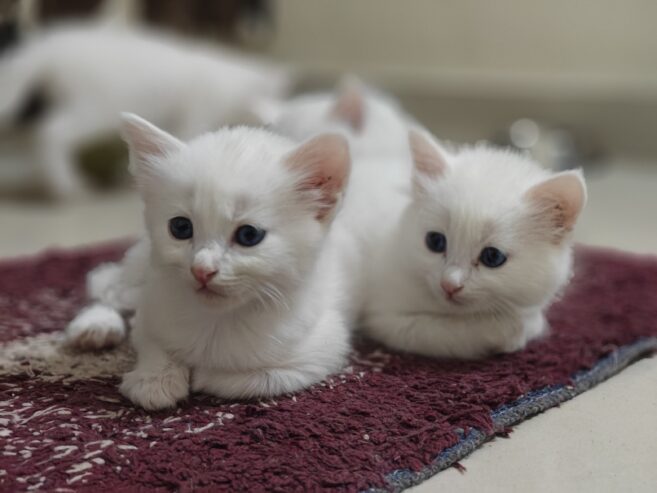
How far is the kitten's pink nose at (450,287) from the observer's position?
129 centimetres

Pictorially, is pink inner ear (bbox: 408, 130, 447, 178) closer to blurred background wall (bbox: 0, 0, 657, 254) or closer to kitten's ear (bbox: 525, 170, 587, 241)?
kitten's ear (bbox: 525, 170, 587, 241)

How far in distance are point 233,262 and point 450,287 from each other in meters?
0.36

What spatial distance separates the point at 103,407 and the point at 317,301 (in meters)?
0.34

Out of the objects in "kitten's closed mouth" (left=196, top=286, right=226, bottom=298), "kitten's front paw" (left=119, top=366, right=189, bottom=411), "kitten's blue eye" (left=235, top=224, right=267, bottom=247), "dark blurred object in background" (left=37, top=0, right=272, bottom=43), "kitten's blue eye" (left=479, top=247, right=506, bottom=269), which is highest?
"dark blurred object in background" (left=37, top=0, right=272, bottom=43)

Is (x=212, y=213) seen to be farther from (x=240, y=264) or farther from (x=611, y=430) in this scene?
(x=611, y=430)

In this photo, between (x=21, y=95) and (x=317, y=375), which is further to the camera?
(x=21, y=95)

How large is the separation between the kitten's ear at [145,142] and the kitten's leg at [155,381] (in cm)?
26

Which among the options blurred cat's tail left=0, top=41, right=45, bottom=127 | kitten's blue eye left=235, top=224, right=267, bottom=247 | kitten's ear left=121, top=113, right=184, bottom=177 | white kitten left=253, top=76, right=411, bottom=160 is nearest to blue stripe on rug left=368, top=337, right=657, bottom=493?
kitten's blue eye left=235, top=224, right=267, bottom=247

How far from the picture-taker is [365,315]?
1.48 meters

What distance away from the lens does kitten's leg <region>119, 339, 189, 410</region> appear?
1196 millimetres

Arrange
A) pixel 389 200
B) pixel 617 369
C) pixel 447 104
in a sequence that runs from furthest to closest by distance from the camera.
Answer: pixel 447 104 → pixel 389 200 → pixel 617 369

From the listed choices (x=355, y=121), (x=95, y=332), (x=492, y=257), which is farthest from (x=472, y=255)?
(x=355, y=121)

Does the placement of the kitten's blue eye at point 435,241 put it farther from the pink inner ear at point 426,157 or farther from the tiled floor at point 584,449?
the tiled floor at point 584,449

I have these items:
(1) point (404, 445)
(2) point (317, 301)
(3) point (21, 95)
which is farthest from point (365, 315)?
(3) point (21, 95)
